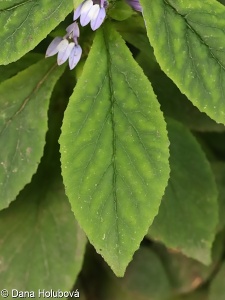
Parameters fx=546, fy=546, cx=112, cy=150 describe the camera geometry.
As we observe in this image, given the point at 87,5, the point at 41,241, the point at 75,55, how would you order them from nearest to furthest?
the point at 87,5 < the point at 75,55 < the point at 41,241

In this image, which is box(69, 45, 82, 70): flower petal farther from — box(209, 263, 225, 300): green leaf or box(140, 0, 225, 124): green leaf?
box(209, 263, 225, 300): green leaf

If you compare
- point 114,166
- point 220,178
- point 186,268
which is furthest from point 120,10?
point 186,268

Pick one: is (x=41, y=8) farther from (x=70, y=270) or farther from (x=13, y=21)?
(x=70, y=270)

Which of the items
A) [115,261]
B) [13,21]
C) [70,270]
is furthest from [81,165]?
[70,270]

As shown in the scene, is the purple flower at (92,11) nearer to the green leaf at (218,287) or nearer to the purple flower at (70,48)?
the purple flower at (70,48)

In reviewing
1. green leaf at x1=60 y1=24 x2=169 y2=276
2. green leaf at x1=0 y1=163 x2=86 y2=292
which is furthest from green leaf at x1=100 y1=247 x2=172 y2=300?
green leaf at x1=60 y1=24 x2=169 y2=276

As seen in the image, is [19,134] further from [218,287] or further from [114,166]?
[218,287]
